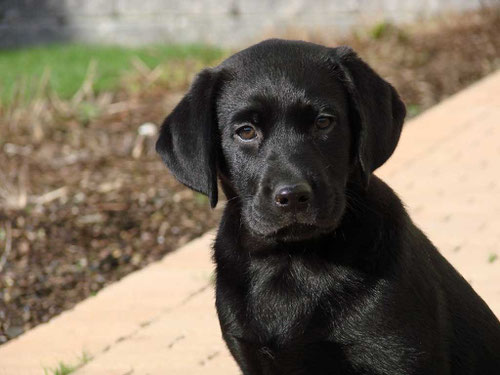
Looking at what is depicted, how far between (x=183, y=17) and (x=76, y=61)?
6.80 ft

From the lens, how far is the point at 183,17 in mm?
14281

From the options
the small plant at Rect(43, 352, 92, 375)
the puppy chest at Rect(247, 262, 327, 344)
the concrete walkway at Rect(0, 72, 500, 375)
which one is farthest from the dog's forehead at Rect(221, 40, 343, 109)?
the small plant at Rect(43, 352, 92, 375)

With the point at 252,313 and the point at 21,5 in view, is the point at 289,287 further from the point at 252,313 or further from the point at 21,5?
the point at 21,5

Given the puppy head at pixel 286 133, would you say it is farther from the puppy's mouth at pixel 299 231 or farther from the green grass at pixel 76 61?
the green grass at pixel 76 61

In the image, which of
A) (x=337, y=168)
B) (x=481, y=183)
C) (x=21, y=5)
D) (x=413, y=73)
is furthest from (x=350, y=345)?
(x=21, y=5)

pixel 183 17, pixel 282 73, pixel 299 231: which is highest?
pixel 282 73

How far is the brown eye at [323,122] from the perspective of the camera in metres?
3.51

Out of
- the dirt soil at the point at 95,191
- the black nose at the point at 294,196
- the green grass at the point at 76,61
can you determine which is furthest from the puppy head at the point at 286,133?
the green grass at the point at 76,61

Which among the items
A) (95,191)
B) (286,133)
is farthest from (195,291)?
(286,133)

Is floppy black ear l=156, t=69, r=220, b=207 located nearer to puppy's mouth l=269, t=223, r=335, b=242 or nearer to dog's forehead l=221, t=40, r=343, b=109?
dog's forehead l=221, t=40, r=343, b=109

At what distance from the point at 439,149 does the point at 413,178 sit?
28.0 inches

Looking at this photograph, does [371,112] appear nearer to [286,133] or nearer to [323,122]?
[323,122]

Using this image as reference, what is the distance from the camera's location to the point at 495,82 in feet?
29.9

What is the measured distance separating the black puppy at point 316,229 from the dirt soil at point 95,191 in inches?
75.0
